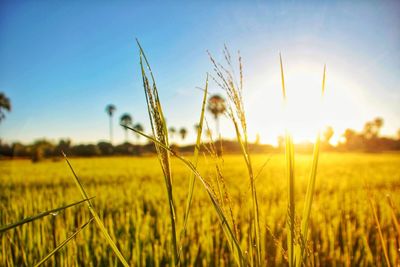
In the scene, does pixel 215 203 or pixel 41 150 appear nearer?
pixel 215 203

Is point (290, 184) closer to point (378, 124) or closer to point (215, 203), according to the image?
point (215, 203)

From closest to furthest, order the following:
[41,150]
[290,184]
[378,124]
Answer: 1. [290,184]
2. [41,150]
3. [378,124]

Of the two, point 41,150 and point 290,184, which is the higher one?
point 41,150

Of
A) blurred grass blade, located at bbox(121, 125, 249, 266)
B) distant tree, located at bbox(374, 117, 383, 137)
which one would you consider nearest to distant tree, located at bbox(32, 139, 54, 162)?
blurred grass blade, located at bbox(121, 125, 249, 266)

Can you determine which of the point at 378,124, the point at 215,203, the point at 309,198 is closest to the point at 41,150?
the point at 215,203

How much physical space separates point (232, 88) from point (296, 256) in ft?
1.78

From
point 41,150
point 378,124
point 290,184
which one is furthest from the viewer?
point 378,124

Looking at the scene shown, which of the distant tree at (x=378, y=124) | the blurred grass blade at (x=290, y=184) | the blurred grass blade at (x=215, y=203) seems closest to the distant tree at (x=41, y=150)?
the blurred grass blade at (x=215, y=203)

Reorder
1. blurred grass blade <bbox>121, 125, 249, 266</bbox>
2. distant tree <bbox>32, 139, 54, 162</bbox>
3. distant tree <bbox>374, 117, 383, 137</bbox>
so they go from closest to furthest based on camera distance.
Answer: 1. blurred grass blade <bbox>121, 125, 249, 266</bbox>
2. distant tree <bbox>32, 139, 54, 162</bbox>
3. distant tree <bbox>374, 117, 383, 137</bbox>

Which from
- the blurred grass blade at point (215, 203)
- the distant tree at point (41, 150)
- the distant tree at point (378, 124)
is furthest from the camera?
the distant tree at point (378, 124)

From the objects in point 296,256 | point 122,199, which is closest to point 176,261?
point 296,256

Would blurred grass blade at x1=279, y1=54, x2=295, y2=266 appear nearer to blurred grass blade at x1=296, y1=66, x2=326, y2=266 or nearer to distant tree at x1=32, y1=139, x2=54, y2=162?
blurred grass blade at x1=296, y1=66, x2=326, y2=266

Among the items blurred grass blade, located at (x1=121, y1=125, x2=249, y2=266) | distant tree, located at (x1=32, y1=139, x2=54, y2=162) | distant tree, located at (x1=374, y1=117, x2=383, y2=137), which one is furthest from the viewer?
distant tree, located at (x1=374, y1=117, x2=383, y2=137)

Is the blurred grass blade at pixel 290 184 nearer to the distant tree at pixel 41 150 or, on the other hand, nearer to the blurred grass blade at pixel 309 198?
the blurred grass blade at pixel 309 198
